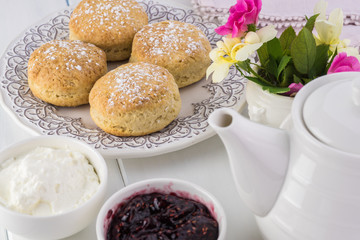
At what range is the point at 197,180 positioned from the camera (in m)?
1.20

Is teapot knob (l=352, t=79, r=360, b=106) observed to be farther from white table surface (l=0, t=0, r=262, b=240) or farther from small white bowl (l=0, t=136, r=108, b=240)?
small white bowl (l=0, t=136, r=108, b=240)

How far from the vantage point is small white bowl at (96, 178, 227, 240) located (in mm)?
919

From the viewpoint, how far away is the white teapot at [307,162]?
730 mm

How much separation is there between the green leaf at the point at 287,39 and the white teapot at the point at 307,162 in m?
0.26

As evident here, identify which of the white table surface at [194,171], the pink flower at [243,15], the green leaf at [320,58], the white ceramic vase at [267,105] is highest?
the pink flower at [243,15]

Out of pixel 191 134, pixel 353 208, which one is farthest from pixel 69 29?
pixel 353 208

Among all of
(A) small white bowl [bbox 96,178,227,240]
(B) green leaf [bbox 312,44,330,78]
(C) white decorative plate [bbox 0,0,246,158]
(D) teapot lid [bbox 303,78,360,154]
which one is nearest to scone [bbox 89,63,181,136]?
(C) white decorative plate [bbox 0,0,246,158]

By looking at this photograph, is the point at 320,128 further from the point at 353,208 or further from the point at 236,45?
the point at 236,45

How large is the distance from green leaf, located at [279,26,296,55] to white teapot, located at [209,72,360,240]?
26cm

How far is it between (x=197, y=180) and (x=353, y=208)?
1.67 ft

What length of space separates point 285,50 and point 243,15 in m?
0.13

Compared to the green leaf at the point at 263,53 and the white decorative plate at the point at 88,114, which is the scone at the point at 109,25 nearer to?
the white decorative plate at the point at 88,114

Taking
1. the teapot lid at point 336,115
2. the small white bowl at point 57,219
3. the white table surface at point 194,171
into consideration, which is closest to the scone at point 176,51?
the white table surface at point 194,171

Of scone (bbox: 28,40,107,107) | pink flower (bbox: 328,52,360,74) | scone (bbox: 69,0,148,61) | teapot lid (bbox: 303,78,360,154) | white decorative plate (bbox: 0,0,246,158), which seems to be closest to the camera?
teapot lid (bbox: 303,78,360,154)
